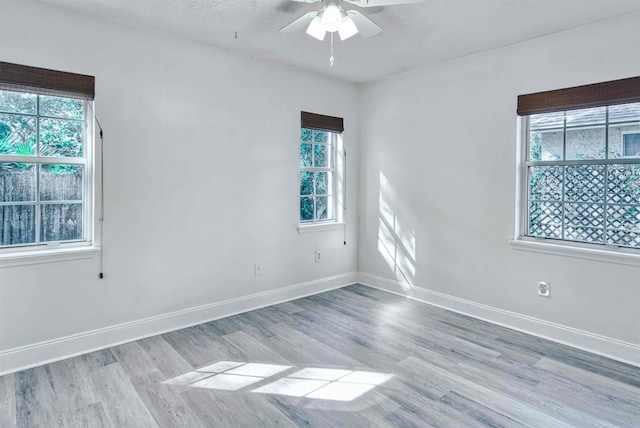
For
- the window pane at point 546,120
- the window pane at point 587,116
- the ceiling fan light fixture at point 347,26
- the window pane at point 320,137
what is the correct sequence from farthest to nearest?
the window pane at point 320,137 < the window pane at point 546,120 < the window pane at point 587,116 < the ceiling fan light fixture at point 347,26

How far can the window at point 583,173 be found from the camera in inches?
115

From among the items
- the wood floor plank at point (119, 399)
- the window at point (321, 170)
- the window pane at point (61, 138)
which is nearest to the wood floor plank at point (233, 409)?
the wood floor plank at point (119, 399)

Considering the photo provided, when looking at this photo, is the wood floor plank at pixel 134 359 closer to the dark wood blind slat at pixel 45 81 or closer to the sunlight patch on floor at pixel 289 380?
the sunlight patch on floor at pixel 289 380

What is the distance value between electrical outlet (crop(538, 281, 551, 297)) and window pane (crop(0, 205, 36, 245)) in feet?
13.5

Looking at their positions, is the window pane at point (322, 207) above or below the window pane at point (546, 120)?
below

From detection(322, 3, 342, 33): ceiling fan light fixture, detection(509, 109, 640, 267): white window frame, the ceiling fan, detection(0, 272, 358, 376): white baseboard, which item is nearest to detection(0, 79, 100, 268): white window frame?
detection(0, 272, 358, 376): white baseboard

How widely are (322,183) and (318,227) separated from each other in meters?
0.56

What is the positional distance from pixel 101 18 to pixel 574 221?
418cm

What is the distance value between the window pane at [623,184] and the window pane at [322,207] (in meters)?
2.81

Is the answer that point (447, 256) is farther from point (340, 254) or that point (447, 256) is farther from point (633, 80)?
point (633, 80)

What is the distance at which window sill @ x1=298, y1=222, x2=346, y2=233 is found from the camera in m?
4.35

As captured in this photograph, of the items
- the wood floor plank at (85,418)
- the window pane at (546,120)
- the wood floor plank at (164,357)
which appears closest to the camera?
the wood floor plank at (85,418)

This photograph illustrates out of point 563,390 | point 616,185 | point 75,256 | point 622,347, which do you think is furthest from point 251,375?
point 616,185

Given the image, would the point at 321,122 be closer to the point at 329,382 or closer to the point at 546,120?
the point at 546,120
